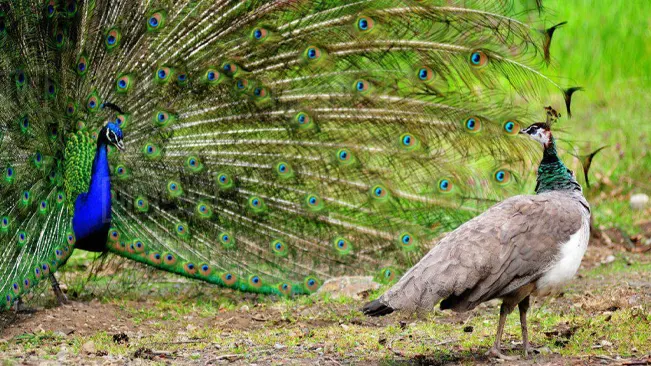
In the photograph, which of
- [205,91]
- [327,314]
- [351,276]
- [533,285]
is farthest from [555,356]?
[205,91]

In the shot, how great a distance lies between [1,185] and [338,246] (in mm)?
2303

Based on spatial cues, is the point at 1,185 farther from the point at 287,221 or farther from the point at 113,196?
the point at 287,221

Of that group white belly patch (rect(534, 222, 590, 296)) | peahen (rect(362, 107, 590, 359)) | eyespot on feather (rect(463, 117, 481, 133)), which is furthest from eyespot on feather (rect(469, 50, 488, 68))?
white belly patch (rect(534, 222, 590, 296))

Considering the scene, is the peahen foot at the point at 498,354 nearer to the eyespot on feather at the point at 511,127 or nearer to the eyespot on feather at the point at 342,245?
the eyespot on feather at the point at 511,127

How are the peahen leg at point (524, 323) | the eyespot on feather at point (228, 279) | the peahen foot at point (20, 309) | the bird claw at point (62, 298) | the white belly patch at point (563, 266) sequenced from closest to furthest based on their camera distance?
the white belly patch at point (563, 266)
the peahen leg at point (524, 323)
the peahen foot at point (20, 309)
the bird claw at point (62, 298)
the eyespot on feather at point (228, 279)

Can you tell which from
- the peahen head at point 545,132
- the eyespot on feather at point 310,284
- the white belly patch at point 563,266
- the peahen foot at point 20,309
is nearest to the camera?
the white belly patch at point 563,266

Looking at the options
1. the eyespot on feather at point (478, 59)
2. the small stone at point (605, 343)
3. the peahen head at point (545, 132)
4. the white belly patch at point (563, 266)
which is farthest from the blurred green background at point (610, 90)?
the white belly patch at point (563, 266)

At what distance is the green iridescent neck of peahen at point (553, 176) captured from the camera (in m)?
4.39

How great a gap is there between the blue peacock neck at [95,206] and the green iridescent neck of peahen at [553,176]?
9.29 ft

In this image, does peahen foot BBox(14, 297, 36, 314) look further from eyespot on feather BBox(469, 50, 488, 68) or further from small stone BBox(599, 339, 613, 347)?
small stone BBox(599, 339, 613, 347)

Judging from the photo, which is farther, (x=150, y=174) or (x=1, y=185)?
(x=150, y=174)

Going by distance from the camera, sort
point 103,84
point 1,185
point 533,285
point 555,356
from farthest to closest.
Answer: point 103,84
point 1,185
point 555,356
point 533,285

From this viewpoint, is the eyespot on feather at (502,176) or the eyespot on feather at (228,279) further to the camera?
the eyespot on feather at (228,279)

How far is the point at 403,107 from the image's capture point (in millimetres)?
6246
